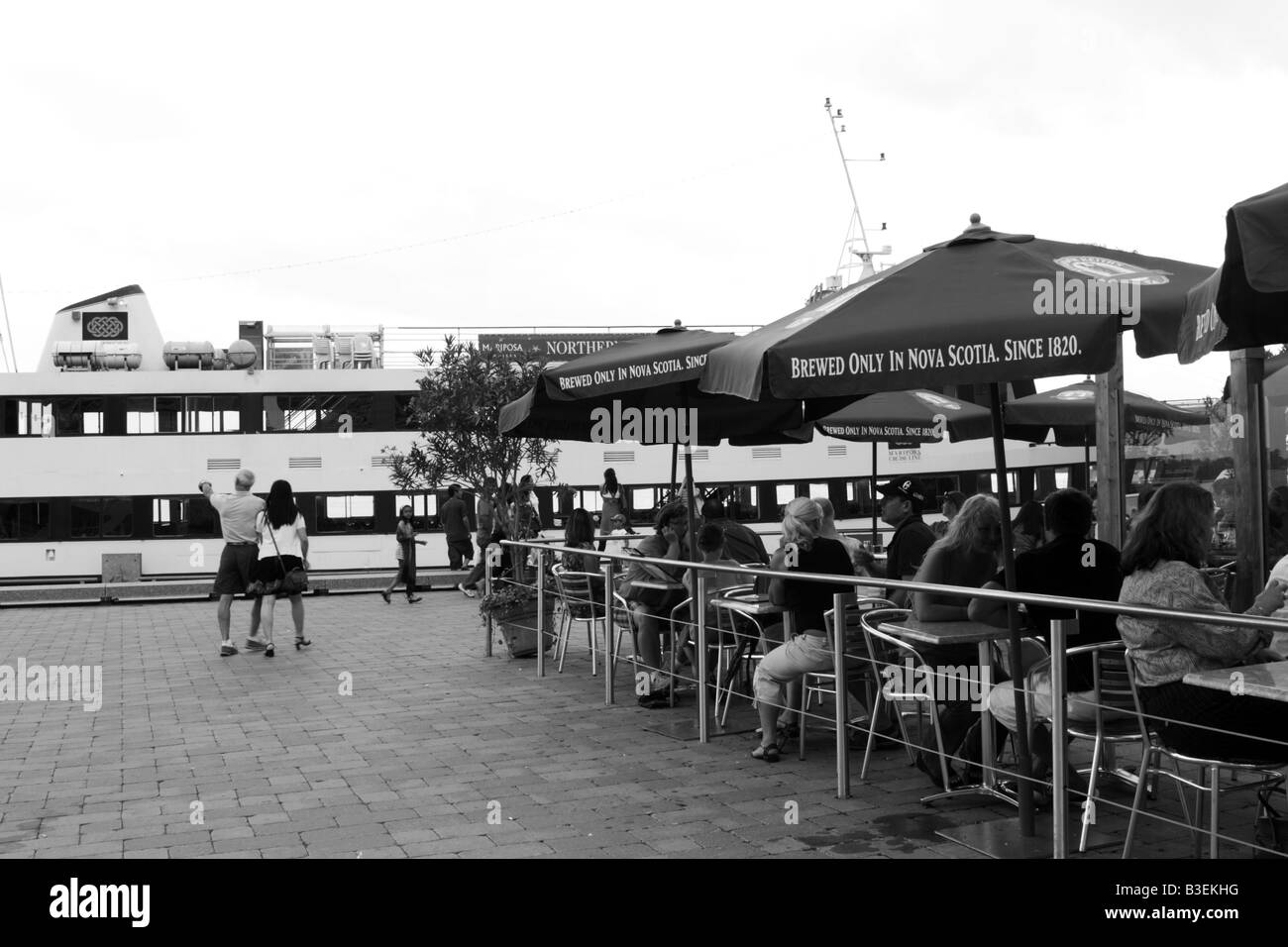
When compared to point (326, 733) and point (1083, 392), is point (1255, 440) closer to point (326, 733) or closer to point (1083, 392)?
point (1083, 392)

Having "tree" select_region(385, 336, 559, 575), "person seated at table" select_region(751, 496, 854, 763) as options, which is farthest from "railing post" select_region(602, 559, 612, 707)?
"tree" select_region(385, 336, 559, 575)

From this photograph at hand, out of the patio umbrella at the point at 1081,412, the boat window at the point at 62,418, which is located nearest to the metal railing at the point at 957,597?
the patio umbrella at the point at 1081,412

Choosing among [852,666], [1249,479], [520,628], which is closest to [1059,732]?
[852,666]

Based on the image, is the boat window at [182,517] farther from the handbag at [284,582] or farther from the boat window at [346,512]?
the handbag at [284,582]

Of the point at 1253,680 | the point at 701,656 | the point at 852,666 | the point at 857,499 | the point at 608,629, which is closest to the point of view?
the point at 1253,680

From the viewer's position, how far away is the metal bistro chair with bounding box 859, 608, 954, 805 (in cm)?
555

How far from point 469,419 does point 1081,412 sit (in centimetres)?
842

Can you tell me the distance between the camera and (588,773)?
6.35 metres

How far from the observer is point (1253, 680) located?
3.87 metres

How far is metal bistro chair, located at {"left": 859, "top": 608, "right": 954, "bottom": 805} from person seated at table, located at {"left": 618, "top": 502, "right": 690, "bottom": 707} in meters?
2.05

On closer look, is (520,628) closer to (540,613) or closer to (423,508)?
(540,613)

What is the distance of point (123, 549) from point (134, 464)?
197 cm

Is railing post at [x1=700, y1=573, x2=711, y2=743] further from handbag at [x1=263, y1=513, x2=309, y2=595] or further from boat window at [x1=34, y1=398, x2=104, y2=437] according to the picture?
boat window at [x1=34, y1=398, x2=104, y2=437]
